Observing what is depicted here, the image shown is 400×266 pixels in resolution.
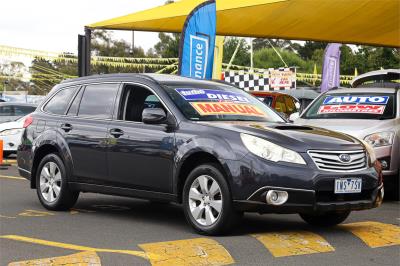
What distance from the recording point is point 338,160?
20.6ft

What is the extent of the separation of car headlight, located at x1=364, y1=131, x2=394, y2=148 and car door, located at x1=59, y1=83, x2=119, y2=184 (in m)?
3.64

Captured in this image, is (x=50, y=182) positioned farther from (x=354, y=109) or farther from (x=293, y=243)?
(x=354, y=109)

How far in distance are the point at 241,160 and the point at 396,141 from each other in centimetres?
397

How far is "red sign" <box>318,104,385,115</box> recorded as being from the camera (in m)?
10.1

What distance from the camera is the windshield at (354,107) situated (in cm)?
1009

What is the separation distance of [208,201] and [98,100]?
230 centimetres

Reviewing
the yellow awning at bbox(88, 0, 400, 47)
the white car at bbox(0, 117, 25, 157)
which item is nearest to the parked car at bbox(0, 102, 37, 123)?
the white car at bbox(0, 117, 25, 157)

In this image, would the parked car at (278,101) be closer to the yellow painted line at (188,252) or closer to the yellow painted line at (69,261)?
the yellow painted line at (188,252)

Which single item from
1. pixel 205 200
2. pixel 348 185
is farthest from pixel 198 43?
pixel 348 185

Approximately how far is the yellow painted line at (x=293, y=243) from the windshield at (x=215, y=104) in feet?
4.42

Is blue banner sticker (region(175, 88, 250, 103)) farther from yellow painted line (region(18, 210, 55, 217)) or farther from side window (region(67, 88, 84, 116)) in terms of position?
yellow painted line (region(18, 210, 55, 217))

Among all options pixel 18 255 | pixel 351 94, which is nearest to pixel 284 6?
pixel 351 94

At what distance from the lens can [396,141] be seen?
937cm

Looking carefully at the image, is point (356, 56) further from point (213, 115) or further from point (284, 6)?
point (213, 115)
